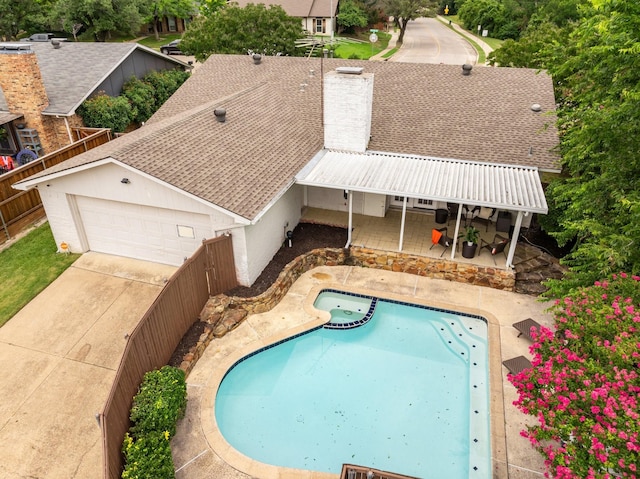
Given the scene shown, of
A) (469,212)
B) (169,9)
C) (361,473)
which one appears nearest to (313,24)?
(169,9)

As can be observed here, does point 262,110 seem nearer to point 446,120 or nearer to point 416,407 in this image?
point 446,120

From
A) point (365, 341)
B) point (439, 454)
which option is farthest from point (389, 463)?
point (365, 341)

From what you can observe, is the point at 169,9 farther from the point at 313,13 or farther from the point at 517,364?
the point at 517,364

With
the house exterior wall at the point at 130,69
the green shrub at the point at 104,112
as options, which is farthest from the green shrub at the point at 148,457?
the house exterior wall at the point at 130,69

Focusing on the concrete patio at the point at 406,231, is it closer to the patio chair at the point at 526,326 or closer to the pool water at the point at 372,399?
the patio chair at the point at 526,326

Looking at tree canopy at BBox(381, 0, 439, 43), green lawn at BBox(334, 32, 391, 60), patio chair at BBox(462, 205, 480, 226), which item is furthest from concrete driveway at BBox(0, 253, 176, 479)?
tree canopy at BBox(381, 0, 439, 43)

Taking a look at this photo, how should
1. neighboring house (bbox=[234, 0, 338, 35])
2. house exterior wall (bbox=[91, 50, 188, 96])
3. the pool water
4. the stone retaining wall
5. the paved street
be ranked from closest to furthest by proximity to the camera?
the pool water < the stone retaining wall < house exterior wall (bbox=[91, 50, 188, 96]) < the paved street < neighboring house (bbox=[234, 0, 338, 35])

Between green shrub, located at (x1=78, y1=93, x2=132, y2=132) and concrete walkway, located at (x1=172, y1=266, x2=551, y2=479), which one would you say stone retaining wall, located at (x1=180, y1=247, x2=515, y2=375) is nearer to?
concrete walkway, located at (x1=172, y1=266, x2=551, y2=479)
